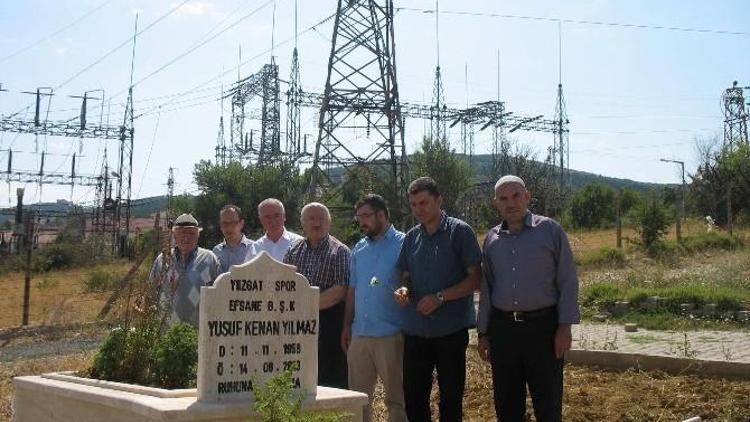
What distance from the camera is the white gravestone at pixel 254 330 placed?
4.21 metres

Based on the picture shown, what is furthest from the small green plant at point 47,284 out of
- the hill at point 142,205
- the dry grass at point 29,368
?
the dry grass at point 29,368

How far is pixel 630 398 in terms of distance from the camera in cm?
624

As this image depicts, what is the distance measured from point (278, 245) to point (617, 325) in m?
5.61

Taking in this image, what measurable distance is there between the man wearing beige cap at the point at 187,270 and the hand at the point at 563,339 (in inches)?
106

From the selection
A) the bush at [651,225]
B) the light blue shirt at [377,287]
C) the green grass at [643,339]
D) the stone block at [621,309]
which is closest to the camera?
the light blue shirt at [377,287]

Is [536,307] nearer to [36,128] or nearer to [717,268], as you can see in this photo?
[717,268]

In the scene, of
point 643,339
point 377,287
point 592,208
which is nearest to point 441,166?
point 592,208

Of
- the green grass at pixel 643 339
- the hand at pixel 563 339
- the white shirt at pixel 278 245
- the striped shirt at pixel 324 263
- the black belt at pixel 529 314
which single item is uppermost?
the white shirt at pixel 278 245

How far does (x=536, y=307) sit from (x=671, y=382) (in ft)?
7.52

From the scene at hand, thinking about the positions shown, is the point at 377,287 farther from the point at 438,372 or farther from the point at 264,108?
the point at 264,108

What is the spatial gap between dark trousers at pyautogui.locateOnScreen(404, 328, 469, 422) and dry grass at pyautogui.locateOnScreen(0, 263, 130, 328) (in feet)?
29.2

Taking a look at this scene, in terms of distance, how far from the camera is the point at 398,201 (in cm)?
2120

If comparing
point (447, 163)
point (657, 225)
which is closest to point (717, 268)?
point (657, 225)

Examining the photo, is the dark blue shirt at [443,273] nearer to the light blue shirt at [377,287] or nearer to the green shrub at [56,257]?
the light blue shirt at [377,287]
